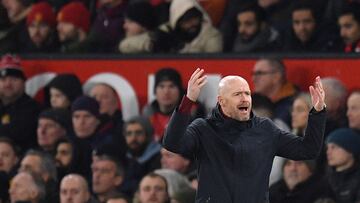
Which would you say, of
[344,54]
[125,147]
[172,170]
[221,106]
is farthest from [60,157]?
[221,106]

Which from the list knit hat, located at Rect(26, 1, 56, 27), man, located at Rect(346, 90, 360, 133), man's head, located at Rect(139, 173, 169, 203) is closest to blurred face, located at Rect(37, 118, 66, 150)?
knit hat, located at Rect(26, 1, 56, 27)

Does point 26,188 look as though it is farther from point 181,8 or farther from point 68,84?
point 181,8

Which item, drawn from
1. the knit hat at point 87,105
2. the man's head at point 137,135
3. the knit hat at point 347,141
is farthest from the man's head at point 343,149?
the knit hat at point 87,105

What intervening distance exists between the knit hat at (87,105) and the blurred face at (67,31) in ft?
4.03

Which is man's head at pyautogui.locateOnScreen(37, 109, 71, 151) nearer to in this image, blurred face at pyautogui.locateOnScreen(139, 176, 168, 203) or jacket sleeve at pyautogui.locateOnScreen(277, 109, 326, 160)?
blurred face at pyautogui.locateOnScreen(139, 176, 168, 203)

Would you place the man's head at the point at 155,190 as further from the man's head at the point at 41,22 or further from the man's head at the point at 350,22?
the man's head at the point at 41,22

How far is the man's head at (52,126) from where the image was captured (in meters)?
14.6

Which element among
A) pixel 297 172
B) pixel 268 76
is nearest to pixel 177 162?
pixel 268 76

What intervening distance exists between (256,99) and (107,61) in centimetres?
219

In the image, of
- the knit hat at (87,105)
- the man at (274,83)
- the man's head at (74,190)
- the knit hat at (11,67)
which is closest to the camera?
the man's head at (74,190)

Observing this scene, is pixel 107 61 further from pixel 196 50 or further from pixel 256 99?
pixel 256 99

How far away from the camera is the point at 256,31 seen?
547 inches

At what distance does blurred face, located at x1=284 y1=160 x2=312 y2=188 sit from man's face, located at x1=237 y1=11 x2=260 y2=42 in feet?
5.98

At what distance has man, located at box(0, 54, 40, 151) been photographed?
48.9 ft
